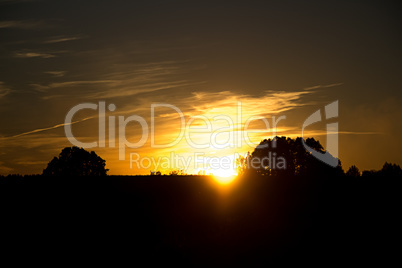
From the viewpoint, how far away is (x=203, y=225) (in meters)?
14.8

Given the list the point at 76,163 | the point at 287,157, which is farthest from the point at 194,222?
the point at 287,157

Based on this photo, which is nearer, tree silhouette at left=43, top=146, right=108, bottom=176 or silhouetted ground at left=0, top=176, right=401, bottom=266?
silhouetted ground at left=0, top=176, right=401, bottom=266

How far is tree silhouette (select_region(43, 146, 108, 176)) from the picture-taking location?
4841 centimetres

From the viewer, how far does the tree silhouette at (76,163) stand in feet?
159

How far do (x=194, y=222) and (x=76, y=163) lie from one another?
3620 cm

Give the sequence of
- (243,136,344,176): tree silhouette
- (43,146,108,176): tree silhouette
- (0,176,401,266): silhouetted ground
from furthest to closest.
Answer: (243,136,344,176): tree silhouette < (43,146,108,176): tree silhouette < (0,176,401,266): silhouetted ground

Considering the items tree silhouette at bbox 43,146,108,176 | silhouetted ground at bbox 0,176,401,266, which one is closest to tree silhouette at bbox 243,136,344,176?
tree silhouette at bbox 43,146,108,176

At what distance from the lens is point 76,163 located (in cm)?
4869

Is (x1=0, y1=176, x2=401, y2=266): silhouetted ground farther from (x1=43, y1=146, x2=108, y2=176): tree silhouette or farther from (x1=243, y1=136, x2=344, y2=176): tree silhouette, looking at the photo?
(x1=243, y1=136, x2=344, y2=176): tree silhouette

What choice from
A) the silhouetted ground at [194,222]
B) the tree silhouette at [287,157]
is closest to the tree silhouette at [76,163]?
Result: the tree silhouette at [287,157]

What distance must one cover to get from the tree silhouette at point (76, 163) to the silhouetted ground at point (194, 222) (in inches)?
1180

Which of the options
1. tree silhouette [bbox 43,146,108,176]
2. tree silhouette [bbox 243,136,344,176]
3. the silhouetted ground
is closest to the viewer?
the silhouetted ground

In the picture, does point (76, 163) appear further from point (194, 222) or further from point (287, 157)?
point (194, 222)

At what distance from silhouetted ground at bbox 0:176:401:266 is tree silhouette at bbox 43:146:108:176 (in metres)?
30.0
